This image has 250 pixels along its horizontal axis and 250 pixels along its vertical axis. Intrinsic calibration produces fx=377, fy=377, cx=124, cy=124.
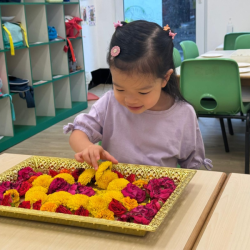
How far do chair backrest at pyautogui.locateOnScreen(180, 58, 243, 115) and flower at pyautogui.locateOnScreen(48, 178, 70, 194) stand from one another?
1624mm

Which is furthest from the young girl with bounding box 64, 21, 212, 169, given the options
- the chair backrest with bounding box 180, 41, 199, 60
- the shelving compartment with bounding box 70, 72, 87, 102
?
the shelving compartment with bounding box 70, 72, 87, 102

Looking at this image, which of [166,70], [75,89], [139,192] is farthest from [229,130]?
[139,192]

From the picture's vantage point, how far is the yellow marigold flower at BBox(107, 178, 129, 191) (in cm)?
84

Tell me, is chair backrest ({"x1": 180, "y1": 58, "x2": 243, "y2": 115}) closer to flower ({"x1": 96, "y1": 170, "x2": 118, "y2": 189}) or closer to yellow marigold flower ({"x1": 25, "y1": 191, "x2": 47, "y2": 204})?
flower ({"x1": 96, "y1": 170, "x2": 118, "y2": 189})

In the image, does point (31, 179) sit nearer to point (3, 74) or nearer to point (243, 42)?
point (3, 74)

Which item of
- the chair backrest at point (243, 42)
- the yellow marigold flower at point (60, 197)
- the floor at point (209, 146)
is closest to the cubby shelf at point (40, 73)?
the floor at point (209, 146)

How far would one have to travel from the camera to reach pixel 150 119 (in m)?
1.18

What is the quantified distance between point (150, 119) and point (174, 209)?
0.45 metres

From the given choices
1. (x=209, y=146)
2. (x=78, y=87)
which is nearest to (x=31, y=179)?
(x=209, y=146)

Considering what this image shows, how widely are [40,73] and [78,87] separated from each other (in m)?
0.73

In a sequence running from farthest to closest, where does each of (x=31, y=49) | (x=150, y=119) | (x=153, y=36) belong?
(x=31, y=49), (x=150, y=119), (x=153, y=36)

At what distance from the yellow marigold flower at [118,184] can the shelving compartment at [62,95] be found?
10.6 feet

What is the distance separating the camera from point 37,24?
358 cm

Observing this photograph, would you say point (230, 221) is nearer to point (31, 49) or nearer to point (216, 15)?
point (31, 49)
